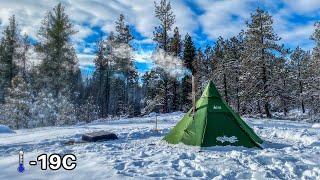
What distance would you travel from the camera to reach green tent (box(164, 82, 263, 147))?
1227 cm

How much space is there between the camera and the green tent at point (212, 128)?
12.3 metres

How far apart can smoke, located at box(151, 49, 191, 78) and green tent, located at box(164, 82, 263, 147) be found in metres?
29.0

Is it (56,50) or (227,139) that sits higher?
(56,50)

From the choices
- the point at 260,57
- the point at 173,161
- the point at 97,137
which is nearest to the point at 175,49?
the point at 260,57

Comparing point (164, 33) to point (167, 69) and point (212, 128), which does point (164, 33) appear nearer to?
point (167, 69)

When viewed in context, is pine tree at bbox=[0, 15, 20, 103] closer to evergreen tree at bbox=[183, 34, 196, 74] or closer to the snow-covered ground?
evergreen tree at bbox=[183, 34, 196, 74]

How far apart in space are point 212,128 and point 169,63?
32324mm

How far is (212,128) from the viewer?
41.0ft

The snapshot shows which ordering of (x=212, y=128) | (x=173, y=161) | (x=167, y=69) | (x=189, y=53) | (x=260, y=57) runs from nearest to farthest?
(x=173, y=161), (x=212, y=128), (x=260, y=57), (x=167, y=69), (x=189, y=53)

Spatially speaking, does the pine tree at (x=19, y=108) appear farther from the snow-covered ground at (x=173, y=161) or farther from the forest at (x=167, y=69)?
the snow-covered ground at (x=173, y=161)

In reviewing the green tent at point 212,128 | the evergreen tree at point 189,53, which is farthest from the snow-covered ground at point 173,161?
the evergreen tree at point 189,53

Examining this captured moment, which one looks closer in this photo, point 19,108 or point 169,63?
Answer: point 19,108

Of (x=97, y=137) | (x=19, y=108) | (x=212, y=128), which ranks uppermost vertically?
(x=19, y=108)

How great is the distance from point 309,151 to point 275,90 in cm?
2349
